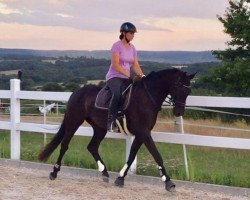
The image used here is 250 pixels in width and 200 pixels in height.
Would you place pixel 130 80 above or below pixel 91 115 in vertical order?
above

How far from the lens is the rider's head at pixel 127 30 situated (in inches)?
342

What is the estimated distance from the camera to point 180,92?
27.2 feet

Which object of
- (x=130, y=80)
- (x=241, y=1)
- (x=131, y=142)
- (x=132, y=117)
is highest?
(x=241, y=1)

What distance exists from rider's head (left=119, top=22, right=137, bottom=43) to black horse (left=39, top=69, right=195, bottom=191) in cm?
72

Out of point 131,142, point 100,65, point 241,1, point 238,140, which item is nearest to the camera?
point 238,140

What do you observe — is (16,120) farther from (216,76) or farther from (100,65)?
(216,76)

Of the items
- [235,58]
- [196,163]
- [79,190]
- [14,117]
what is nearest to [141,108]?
[79,190]

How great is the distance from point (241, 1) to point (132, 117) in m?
32.0

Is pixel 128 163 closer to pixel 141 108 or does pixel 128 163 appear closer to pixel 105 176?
pixel 105 176

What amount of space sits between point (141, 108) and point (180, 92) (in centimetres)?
70

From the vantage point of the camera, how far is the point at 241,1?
38.6m

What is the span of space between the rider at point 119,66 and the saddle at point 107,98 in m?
0.10

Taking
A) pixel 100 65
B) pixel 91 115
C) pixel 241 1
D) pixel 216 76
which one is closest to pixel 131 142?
pixel 91 115

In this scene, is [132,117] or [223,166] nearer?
[132,117]
